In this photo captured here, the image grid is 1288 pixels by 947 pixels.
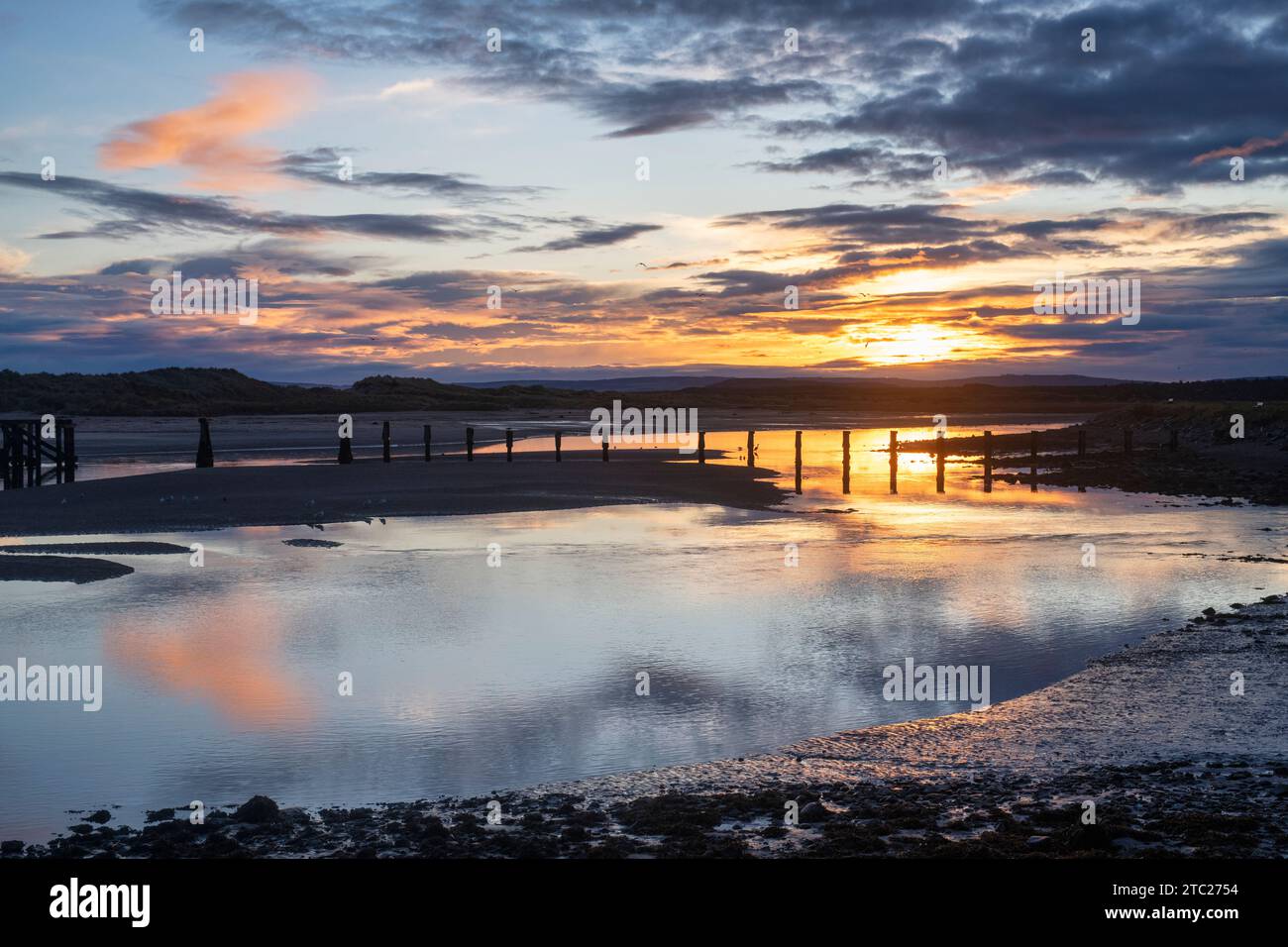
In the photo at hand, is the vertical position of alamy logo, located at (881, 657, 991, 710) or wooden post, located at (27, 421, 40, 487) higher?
wooden post, located at (27, 421, 40, 487)

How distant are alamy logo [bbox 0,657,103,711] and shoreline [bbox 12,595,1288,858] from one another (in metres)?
3.81

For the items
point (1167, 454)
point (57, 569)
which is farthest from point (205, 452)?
point (1167, 454)

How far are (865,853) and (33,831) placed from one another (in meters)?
5.19

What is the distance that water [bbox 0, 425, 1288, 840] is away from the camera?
8664 mm

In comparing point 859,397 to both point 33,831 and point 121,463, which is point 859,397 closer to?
point 121,463

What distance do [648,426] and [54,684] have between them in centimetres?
8093

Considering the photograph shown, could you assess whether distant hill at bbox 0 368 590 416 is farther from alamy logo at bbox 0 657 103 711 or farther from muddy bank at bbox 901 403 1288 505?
alamy logo at bbox 0 657 103 711

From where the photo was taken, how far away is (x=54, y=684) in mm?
11031

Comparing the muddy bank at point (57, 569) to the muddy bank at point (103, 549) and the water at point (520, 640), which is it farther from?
the muddy bank at point (103, 549)

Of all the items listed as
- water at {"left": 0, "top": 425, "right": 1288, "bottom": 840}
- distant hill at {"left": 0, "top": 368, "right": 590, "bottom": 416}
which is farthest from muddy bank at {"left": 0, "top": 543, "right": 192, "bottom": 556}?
distant hill at {"left": 0, "top": 368, "right": 590, "bottom": 416}
